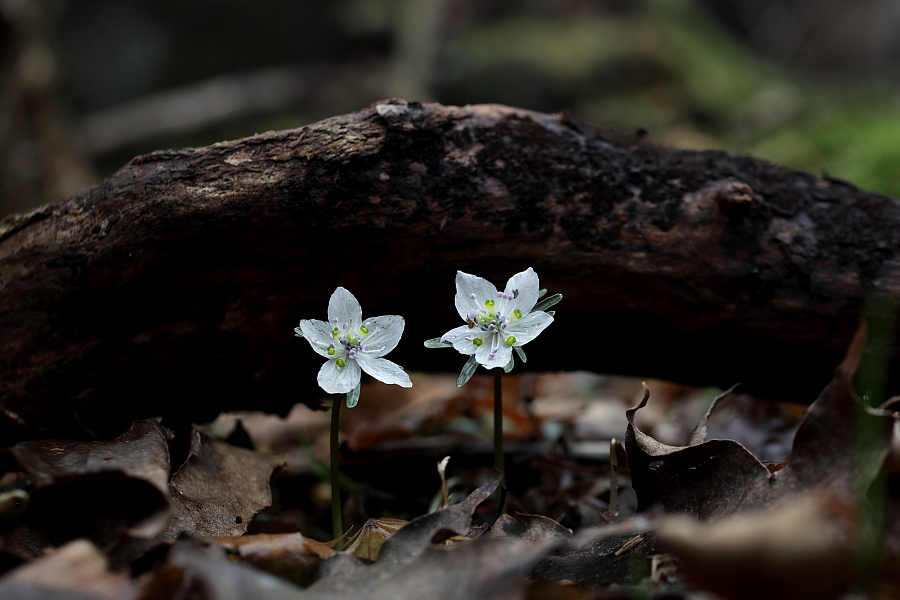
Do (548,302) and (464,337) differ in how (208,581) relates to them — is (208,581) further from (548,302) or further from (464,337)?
(548,302)

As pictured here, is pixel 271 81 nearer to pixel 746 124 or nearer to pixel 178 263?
pixel 746 124

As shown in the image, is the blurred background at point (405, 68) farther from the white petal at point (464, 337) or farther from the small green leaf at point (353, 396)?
the small green leaf at point (353, 396)

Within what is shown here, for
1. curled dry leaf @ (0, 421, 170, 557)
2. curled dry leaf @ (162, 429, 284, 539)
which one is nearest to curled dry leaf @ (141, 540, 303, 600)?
curled dry leaf @ (0, 421, 170, 557)

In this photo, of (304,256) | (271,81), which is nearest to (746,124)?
(271,81)

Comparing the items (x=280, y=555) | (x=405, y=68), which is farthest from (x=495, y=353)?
(x=405, y=68)

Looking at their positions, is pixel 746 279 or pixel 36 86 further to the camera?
pixel 36 86

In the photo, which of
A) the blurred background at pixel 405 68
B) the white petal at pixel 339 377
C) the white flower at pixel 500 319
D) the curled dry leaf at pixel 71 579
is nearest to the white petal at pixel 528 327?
the white flower at pixel 500 319
